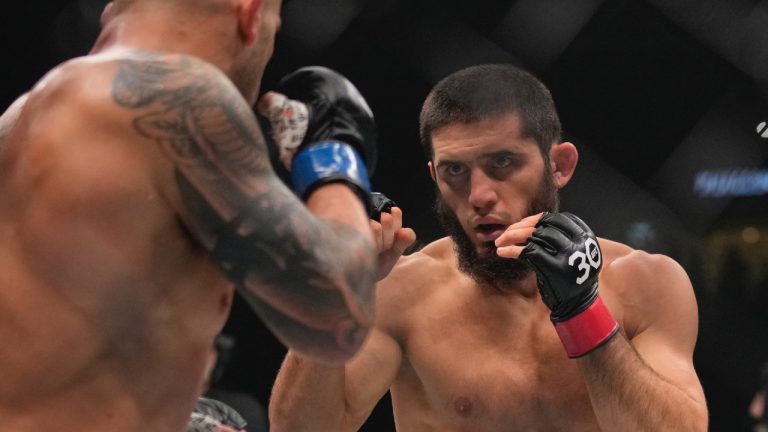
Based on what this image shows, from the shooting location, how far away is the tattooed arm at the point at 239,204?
104 centimetres

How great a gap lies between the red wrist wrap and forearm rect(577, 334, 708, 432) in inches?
0.6

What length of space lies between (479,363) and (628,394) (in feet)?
1.07

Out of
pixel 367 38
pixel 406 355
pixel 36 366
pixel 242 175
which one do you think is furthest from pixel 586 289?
pixel 367 38

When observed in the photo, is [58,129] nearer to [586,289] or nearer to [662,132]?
[586,289]

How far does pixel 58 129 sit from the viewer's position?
1049 mm

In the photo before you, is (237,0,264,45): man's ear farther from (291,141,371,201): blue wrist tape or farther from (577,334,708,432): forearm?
(577,334,708,432): forearm

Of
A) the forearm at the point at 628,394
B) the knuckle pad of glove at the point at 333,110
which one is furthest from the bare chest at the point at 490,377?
the knuckle pad of glove at the point at 333,110

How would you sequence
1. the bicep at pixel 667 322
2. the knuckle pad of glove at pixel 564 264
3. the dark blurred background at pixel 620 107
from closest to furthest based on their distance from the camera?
1. the knuckle pad of glove at pixel 564 264
2. the bicep at pixel 667 322
3. the dark blurred background at pixel 620 107

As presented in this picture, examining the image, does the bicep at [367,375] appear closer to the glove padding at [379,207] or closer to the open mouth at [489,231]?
the open mouth at [489,231]

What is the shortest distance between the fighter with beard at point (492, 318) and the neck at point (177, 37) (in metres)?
0.73

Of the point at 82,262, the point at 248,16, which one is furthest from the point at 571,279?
the point at 82,262

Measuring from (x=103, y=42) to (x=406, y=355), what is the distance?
1012 mm

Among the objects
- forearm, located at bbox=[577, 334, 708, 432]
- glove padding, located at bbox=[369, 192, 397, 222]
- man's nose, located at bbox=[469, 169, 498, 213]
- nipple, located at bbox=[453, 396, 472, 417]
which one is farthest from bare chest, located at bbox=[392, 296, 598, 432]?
glove padding, located at bbox=[369, 192, 397, 222]

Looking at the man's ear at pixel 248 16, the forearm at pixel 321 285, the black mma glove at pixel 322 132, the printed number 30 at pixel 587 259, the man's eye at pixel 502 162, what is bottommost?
the man's eye at pixel 502 162
